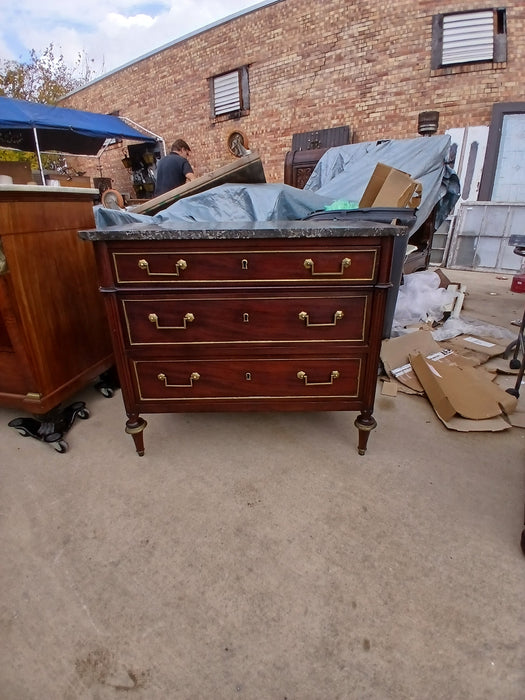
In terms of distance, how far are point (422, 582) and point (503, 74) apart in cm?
709

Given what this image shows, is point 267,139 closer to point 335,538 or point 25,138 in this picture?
point 25,138

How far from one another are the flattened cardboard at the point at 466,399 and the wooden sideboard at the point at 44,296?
2021 mm

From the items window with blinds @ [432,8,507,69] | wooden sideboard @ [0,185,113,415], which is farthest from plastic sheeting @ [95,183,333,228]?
window with blinds @ [432,8,507,69]

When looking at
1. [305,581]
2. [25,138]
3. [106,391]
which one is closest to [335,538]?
[305,581]

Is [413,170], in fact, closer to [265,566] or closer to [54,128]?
[265,566]

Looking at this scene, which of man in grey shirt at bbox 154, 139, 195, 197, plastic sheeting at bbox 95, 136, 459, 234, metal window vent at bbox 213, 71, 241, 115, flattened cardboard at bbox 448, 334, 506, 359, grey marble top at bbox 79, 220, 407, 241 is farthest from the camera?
metal window vent at bbox 213, 71, 241, 115

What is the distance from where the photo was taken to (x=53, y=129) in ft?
22.1

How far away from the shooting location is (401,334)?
2961 millimetres

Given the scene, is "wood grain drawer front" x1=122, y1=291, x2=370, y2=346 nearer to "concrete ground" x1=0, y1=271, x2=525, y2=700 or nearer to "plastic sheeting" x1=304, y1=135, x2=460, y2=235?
"concrete ground" x1=0, y1=271, x2=525, y2=700

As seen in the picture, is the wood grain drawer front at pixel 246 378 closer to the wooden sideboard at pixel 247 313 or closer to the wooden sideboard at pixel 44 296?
the wooden sideboard at pixel 247 313

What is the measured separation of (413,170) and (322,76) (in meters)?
4.27

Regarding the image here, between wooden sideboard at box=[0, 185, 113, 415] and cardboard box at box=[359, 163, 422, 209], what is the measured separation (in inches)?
76.3

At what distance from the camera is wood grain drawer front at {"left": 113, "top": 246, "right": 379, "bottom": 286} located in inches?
53.8

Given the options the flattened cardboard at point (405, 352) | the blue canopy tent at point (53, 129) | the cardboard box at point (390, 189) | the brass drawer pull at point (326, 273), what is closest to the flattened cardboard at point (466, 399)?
the flattened cardboard at point (405, 352)
